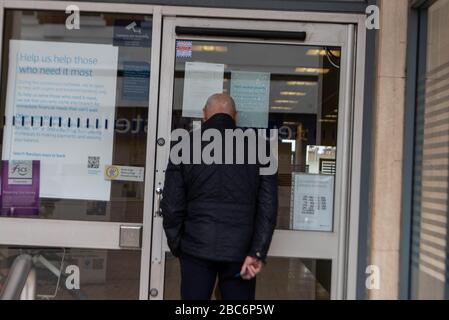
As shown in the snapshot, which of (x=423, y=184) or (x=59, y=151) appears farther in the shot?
(x=59, y=151)

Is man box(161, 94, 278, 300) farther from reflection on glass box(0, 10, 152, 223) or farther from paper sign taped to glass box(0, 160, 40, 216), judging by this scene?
paper sign taped to glass box(0, 160, 40, 216)

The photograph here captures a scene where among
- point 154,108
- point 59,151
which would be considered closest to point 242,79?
point 154,108

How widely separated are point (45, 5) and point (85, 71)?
20.3 inches

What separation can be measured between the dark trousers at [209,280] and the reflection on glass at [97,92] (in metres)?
0.94

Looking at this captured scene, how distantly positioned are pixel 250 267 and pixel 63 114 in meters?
1.77

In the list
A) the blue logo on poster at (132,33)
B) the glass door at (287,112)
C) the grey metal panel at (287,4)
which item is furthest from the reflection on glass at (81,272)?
the grey metal panel at (287,4)

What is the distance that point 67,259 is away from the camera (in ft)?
13.1

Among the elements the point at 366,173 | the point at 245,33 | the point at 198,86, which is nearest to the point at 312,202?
the point at 366,173

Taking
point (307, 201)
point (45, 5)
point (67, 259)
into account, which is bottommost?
point (67, 259)

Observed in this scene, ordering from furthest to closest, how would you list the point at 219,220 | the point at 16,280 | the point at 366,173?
the point at 366,173 → the point at 219,220 → the point at 16,280

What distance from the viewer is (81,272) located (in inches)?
159

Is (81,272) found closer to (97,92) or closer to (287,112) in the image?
(97,92)

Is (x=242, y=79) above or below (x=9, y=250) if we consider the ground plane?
above
